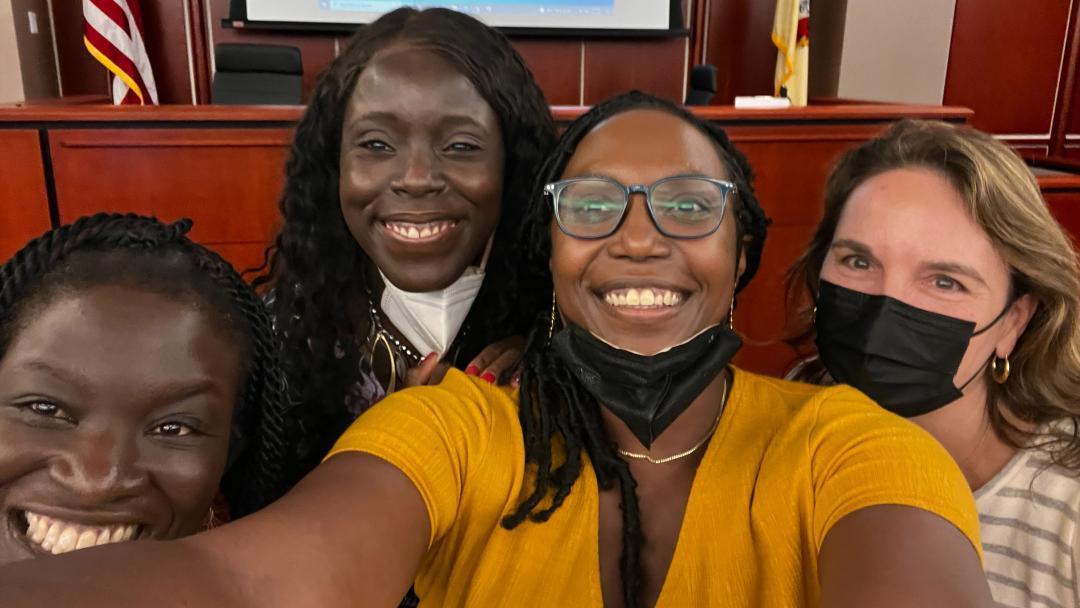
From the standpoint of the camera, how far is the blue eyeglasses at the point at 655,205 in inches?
48.3

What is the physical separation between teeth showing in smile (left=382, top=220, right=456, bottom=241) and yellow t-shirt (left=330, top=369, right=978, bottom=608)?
457 mm

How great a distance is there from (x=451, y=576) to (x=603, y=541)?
24 cm

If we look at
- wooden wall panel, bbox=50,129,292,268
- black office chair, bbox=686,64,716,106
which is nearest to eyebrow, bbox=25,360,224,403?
wooden wall panel, bbox=50,129,292,268

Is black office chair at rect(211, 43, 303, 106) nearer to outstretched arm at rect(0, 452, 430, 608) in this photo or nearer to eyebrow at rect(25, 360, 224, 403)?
eyebrow at rect(25, 360, 224, 403)

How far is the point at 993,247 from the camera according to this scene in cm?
146

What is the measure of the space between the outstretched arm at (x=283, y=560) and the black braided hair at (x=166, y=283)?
211 mm

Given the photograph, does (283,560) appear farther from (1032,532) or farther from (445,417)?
(1032,532)

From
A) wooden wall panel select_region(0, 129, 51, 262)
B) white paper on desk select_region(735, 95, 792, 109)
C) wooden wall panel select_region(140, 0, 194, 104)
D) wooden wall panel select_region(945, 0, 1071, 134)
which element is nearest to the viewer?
wooden wall panel select_region(0, 129, 51, 262)

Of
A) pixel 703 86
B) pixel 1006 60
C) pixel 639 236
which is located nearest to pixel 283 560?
pixel 639 236

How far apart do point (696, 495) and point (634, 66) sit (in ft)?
17.4

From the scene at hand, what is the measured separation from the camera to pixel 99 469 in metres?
0.91

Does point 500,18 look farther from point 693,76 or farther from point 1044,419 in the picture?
point 1044,419

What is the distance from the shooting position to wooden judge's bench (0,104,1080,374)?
2.91 metres

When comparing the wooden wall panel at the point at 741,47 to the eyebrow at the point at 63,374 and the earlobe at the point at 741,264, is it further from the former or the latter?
the eyebrow at the point at 63,374
